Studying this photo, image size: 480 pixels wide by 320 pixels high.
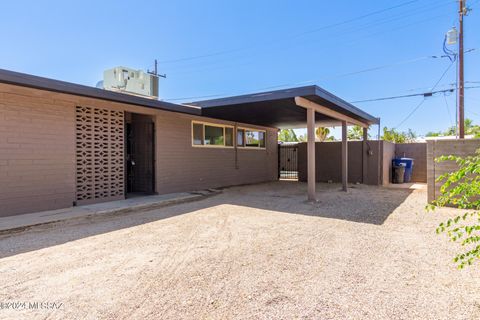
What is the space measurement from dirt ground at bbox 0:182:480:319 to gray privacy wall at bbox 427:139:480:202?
7.39 feet

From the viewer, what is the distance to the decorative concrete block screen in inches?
248

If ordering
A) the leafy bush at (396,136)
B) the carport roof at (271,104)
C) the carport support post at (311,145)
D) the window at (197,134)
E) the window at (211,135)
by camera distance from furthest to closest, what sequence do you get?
the leafy bush at (396,136), the window at (211,135), the window at (197,134), the carport support post at (311,145), the carport roof at (271,104)

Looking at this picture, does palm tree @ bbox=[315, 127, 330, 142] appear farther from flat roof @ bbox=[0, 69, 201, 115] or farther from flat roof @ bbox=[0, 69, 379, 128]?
flat roof @ bbox=[0, 69, 201, 115]

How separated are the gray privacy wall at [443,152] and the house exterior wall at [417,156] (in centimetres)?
677

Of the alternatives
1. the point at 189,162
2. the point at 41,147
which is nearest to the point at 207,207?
the point at 189,162

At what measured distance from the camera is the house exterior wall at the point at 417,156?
488 inches

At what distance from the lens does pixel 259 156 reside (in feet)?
41.0

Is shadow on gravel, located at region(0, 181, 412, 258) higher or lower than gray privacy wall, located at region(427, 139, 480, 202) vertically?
lower

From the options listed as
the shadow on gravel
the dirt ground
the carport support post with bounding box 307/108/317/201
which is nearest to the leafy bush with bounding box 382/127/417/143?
the shadow on gravel

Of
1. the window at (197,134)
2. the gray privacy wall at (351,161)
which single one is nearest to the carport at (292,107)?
the window at (197,134)

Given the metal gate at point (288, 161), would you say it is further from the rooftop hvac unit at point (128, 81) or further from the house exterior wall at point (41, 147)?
the house exterior wall at point (41, 147)

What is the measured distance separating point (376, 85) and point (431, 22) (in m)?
4.76

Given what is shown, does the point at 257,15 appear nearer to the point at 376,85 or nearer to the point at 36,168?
the point at 376,85

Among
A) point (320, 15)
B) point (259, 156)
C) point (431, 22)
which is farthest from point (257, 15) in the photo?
point (431, 22)
